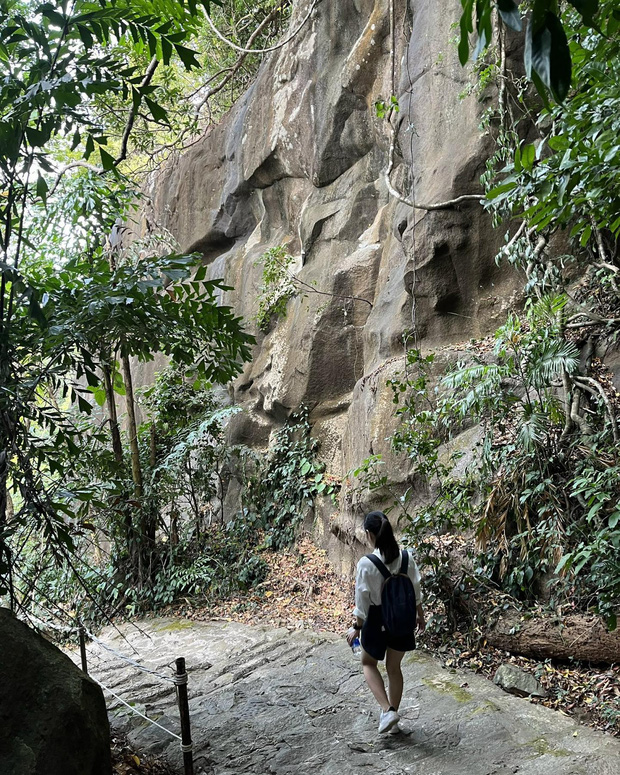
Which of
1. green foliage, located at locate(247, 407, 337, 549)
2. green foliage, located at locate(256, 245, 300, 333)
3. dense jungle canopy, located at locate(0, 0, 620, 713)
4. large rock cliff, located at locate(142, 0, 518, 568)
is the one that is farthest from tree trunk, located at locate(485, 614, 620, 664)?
green foliage, located at locate(256, 245, 300, 333)

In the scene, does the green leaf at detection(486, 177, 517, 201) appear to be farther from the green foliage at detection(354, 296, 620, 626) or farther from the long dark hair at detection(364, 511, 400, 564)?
the green foliage at detection(354, 296, 620, 626)

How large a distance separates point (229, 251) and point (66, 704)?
12.3 m

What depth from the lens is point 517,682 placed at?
4.71 meters

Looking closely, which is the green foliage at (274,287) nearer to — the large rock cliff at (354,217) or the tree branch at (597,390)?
the large rock cliff at (354,217)

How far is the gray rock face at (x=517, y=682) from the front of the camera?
461 cm

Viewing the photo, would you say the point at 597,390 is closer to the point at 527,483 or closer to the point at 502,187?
the point at 527,483

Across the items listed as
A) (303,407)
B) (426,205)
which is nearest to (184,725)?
(426,205)

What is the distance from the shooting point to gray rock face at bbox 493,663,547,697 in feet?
15.1

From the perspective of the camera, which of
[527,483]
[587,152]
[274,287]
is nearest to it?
[587,152]

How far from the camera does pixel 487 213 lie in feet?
25.2

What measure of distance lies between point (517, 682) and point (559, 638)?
0.44 meters

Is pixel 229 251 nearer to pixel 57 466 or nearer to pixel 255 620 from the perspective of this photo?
pixel 255 620

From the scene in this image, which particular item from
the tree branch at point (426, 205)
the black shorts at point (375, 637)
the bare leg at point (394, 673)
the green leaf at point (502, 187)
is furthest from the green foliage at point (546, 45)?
the tree branch at point (426, 205)

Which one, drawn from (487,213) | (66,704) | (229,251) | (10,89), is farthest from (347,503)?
(229,251)
